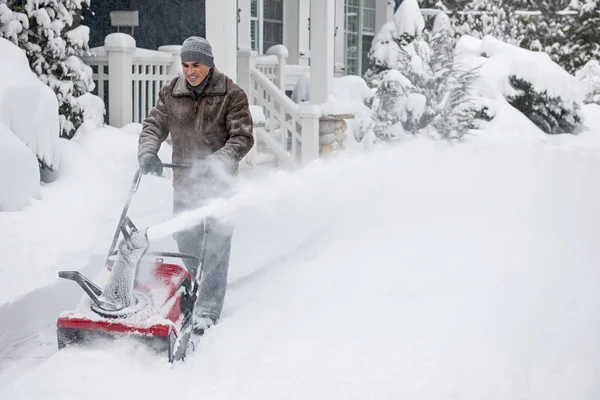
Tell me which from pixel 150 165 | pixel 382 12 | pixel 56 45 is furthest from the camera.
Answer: pixel 382 12

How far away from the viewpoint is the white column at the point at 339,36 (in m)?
17.3

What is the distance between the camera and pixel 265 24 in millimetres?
15164

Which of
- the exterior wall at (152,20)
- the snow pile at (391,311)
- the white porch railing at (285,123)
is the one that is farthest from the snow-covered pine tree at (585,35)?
the exterior wall at (152,20)

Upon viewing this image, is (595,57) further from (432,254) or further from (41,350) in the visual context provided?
(41,350)

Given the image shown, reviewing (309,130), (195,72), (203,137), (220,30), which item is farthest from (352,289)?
(309,130)

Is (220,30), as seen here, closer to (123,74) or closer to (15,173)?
(123,74)

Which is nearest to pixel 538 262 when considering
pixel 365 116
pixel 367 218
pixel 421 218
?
pixel 421 218

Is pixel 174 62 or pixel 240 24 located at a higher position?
pixel 240 24

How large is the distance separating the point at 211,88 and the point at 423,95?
10.1 m

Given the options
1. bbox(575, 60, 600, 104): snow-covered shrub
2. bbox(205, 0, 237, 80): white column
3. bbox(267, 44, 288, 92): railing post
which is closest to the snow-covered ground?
bbox(205, 0, 237, 80): white column

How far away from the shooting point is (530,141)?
18.0 metres

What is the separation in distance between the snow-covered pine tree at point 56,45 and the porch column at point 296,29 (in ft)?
23.1

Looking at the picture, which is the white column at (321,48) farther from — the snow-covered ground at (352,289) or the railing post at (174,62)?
the railing post at (174,62)

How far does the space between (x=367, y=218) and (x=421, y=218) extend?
702 millimetres
